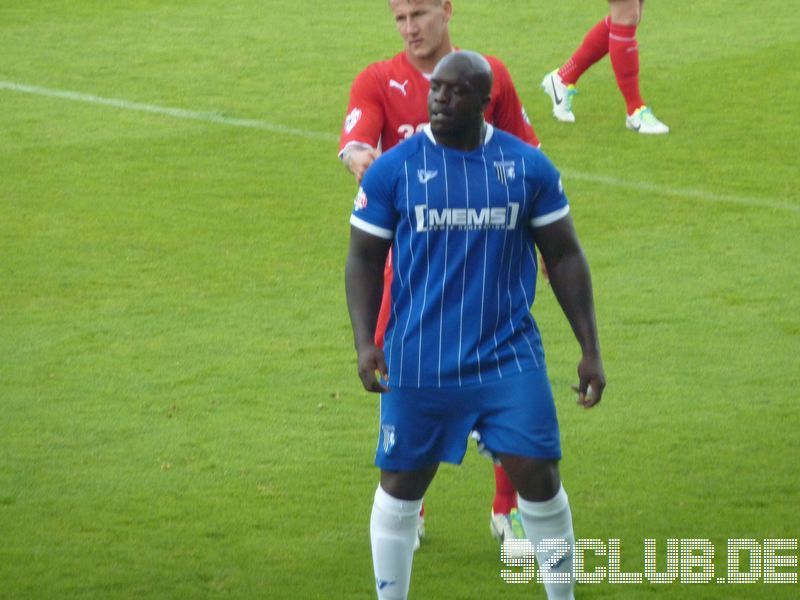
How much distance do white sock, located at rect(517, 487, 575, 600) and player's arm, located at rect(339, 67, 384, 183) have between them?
1234mm

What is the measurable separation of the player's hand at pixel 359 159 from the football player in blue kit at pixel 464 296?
460mm

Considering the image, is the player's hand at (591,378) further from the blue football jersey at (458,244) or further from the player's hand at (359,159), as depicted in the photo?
the player's hand at (359,159)

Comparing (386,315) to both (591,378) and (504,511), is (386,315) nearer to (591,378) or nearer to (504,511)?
(504,511)

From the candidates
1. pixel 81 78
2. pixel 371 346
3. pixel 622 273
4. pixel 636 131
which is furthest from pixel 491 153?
pixel 81 78

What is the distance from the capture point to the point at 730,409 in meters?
6.88

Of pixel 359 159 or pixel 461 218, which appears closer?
pixel 461 218

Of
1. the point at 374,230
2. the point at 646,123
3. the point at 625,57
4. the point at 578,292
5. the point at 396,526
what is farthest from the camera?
the point at 646,123

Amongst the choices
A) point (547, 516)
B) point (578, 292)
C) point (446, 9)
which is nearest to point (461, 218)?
point (578, 292)

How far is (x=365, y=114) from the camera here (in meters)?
5.39

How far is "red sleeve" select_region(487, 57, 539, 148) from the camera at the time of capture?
5430mm

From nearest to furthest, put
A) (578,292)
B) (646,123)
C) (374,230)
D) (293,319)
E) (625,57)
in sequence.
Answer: (374,230), (578,292), (293,319), (625,57), (646,123)

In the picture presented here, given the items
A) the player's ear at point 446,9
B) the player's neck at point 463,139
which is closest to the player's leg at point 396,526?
the player's neck at point 463,139

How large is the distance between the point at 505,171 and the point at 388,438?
2.82 ft

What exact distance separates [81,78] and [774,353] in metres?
7.17
